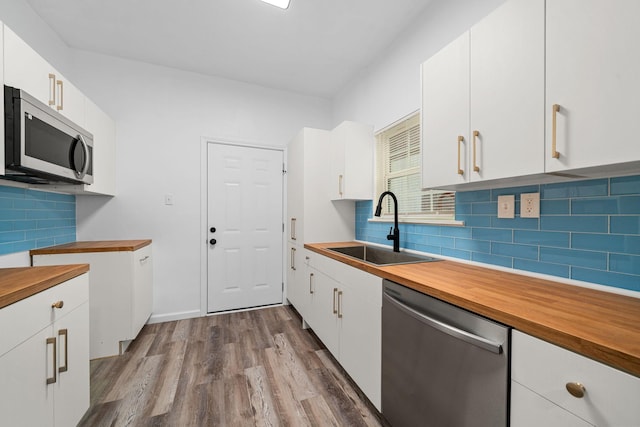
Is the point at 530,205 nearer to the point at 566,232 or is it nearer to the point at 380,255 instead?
the point at 566,232

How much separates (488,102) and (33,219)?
9.91 feet

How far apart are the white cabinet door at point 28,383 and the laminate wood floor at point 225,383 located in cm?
58

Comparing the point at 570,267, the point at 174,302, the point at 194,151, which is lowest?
the point at 174,302

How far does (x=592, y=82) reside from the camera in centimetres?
84

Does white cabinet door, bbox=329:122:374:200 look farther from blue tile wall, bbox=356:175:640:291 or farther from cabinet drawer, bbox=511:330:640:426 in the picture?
cabinet drawer, bbox=511:330:640:426

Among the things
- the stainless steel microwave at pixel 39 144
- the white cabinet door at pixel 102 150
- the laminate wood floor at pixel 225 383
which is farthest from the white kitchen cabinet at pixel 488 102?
the white cabinet door at pixel 102 150

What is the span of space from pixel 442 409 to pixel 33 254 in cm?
Result: 269

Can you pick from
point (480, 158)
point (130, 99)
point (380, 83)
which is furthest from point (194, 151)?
point (480, 158)

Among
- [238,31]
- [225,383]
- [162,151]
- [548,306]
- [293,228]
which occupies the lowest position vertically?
[225,383]

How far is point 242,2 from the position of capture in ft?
6.25

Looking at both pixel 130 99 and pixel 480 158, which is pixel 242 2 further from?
pixel 480 158

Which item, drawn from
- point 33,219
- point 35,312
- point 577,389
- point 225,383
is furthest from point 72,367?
point 577,389

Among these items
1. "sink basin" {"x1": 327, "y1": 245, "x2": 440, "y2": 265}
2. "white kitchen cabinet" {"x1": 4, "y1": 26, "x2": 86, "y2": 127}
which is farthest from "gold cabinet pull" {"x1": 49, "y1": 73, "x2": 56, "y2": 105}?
"sink basin" {"x1": 327, "y1": 245, "x2": 440, "y2": 265}

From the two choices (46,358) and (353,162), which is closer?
(46,358)
